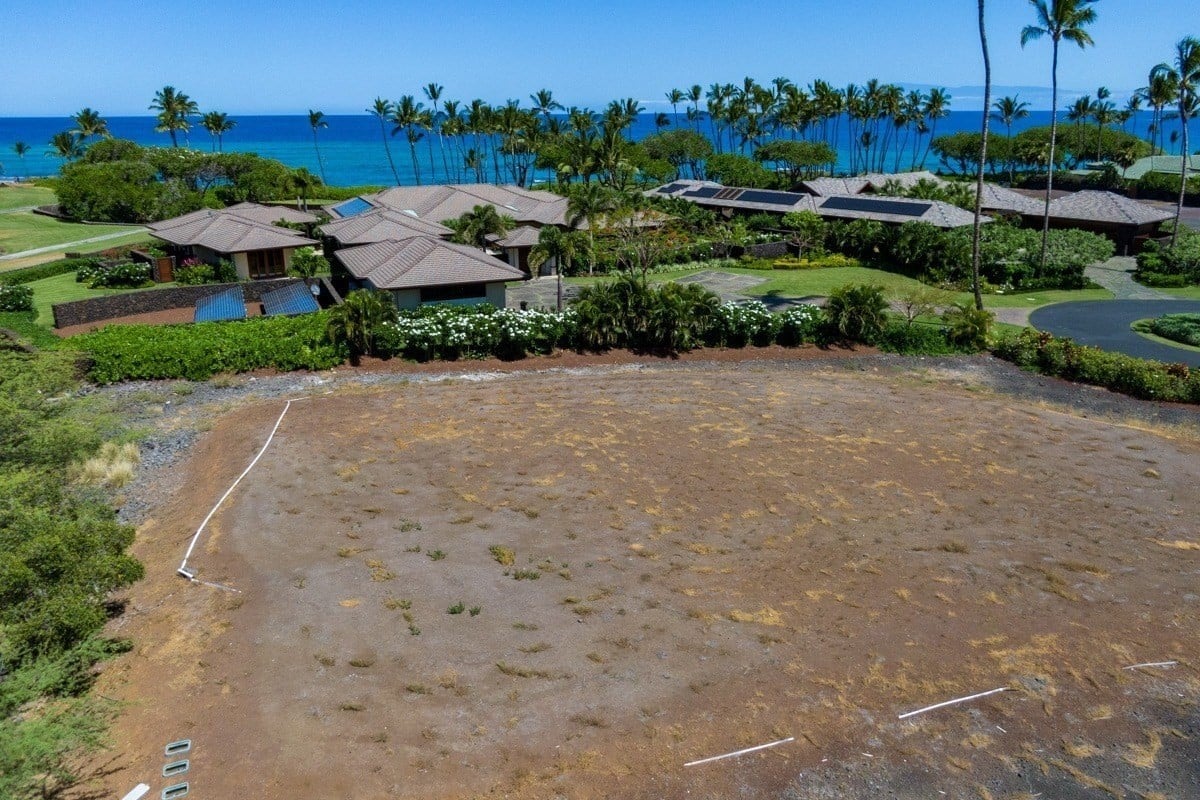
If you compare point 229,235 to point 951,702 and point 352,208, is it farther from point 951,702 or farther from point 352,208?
point 951,702

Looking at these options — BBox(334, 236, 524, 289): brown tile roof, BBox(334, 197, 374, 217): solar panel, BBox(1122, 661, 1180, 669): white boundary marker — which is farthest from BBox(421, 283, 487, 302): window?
BBox(1122, 661, 1180, 669): white boundary marker

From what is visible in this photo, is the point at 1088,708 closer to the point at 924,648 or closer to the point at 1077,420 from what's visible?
the point at 924,648

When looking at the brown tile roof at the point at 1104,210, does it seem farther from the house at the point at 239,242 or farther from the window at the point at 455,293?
the house at the point at 239,242

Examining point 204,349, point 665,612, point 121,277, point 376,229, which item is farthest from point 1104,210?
point 121,277

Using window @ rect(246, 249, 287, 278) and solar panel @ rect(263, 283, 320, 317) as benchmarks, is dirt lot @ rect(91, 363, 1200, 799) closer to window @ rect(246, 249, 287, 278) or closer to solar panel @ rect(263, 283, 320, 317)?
solar panel @ rect(263, 283, 320, 317)

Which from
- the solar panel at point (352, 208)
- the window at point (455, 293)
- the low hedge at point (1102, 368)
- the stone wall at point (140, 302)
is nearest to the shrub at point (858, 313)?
the low hedge at point (1102, 368)

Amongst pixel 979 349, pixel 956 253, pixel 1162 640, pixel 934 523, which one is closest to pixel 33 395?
pixel 934 523
